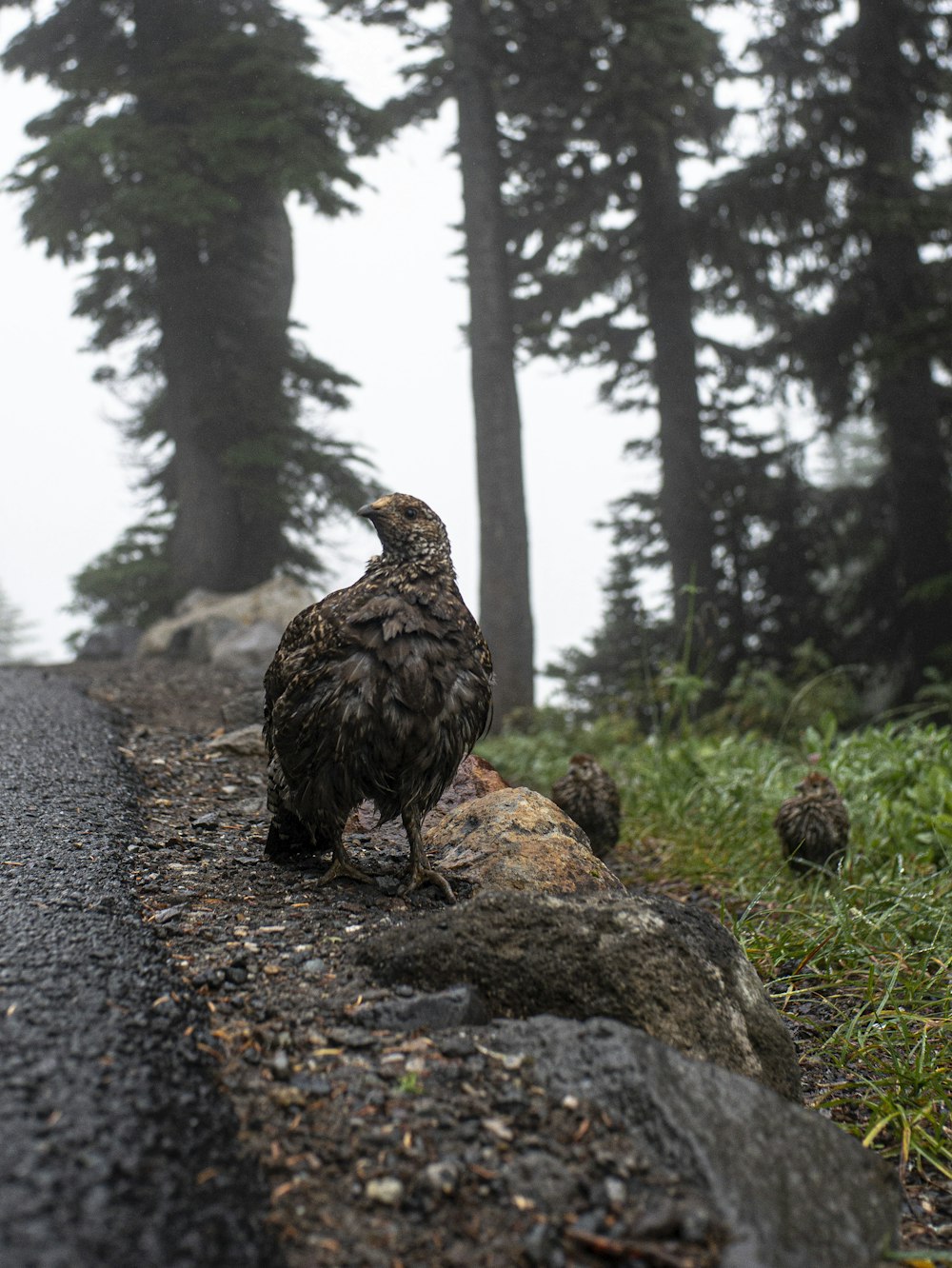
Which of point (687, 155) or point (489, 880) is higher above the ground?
point (687, 155)

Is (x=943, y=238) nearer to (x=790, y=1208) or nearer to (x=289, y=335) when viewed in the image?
(x=289, y=335)

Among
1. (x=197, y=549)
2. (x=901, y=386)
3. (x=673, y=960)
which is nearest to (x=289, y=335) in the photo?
(x=197, y=549)

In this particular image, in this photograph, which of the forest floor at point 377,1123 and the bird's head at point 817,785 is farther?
the bird's head at point 817,785

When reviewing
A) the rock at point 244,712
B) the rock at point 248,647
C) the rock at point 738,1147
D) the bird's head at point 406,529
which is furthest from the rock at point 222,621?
the rock at point 738,1147

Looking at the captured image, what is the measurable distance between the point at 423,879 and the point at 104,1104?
152cm

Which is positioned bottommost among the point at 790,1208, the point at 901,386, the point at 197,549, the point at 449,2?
the point at 790,1208

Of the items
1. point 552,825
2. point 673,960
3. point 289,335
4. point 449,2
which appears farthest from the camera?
point 289,335

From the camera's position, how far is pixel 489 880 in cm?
317

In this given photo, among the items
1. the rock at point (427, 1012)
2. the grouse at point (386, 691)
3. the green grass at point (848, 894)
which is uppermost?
the grouse at point (386, 691)

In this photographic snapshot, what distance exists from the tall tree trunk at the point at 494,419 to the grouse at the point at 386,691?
6979 mm

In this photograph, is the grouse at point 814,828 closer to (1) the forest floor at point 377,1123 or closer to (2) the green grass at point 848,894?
(2) the green grass at point 848,894

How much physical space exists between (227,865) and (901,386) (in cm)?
947

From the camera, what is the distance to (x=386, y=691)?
2.85 m

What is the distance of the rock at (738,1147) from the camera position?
162 cm
